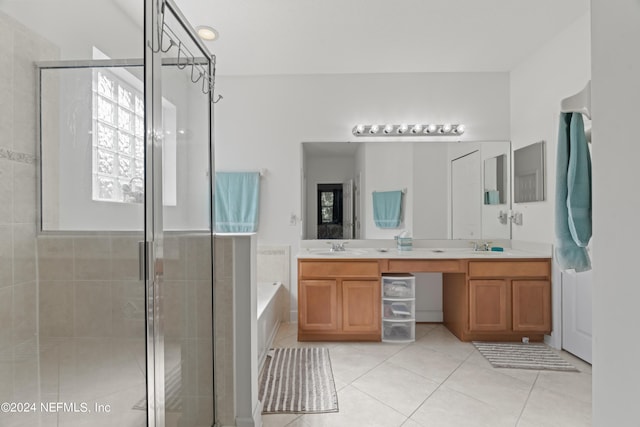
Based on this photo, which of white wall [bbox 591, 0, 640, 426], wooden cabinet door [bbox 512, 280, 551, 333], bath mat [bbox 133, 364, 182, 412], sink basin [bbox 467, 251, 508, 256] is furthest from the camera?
sink basin [bbox 467, 251, 508, 256]

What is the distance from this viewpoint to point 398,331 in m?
2.80

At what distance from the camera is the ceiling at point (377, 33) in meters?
2.23

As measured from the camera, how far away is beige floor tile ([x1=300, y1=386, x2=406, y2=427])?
1.66 m

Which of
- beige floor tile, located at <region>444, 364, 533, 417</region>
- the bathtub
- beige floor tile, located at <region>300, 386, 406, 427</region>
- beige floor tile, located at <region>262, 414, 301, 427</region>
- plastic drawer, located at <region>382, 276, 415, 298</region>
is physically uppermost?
plastic drawer, located at <region>382, 276, 415, 298</region>

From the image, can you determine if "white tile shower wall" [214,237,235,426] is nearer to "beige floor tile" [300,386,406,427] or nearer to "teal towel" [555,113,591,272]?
"beige floor tile" [300,386,406,427]

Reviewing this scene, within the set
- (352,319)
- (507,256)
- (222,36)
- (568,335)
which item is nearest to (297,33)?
(222,36)

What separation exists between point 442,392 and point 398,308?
0.87m

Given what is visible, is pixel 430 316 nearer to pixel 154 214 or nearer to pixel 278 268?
pixel 278 268

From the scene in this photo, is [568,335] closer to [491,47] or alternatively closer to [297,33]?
[491,47]

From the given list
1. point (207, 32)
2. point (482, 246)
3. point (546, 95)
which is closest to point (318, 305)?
point (482, 246)

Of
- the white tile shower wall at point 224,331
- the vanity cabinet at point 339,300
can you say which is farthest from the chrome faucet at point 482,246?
the white tile shower wall at point 224,331

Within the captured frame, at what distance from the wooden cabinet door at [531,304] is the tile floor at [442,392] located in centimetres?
30

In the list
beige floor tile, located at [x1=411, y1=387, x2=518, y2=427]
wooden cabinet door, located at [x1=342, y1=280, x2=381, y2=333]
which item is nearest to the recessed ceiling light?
wooden cabinet door, located at [x1=342, y1=280, x2=381, y2=333]

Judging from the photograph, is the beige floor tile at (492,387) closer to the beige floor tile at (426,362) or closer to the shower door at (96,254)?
the beige floor tile at (426,362)
